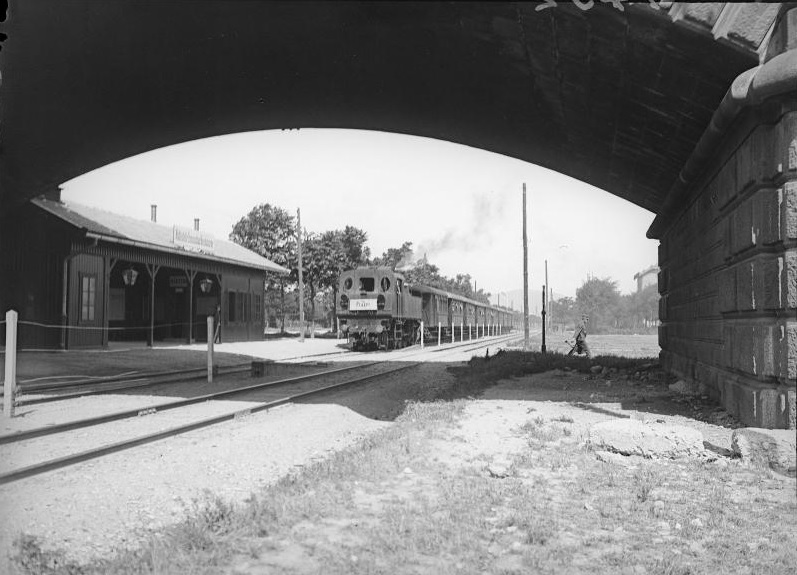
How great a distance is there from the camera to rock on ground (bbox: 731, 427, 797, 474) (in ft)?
15.9

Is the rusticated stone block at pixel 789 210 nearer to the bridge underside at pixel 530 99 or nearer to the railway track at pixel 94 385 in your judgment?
the bridge underside at pixel 530 99

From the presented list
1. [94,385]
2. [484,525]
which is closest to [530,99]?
[484,525]

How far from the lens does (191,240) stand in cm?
2770

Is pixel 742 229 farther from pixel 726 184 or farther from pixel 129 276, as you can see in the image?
pixel 129 276

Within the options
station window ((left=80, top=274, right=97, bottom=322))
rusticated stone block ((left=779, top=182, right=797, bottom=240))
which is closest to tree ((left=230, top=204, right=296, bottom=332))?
station window ((left=80, top=274, right=97, bottom=322))

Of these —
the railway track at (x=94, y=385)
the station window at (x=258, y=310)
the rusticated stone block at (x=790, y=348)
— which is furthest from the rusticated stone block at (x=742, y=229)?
the station window at (x=258, y=310)

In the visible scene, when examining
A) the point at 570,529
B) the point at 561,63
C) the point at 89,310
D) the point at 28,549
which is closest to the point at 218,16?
the point at 561,63

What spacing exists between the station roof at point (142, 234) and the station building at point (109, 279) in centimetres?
5

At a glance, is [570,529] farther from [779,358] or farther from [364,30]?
[364,30]

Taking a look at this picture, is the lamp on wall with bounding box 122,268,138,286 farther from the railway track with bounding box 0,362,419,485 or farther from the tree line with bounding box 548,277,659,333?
→ the tree line with bounding box 548,277,659,333

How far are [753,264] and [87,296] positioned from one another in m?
21.3

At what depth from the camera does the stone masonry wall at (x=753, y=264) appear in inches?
191

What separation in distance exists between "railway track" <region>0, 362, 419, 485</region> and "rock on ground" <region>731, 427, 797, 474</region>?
6.17 metres

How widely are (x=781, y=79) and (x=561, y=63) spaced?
9.69 feet
